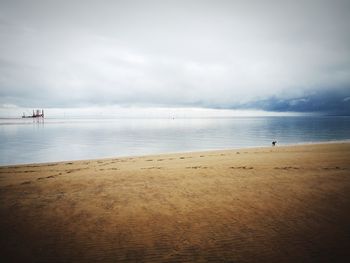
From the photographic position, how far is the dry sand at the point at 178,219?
6168 mm

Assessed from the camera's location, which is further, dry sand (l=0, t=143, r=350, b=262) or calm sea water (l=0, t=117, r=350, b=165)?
calm sea water (l=0, t=117, r=350, b=165)

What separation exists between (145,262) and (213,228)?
267cm

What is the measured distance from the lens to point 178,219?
809 centimetres

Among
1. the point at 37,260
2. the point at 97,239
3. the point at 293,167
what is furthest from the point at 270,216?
the point at 293,167

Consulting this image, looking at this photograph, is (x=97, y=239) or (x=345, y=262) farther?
(x=97, y=239)

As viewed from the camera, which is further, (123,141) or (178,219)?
(123,141)

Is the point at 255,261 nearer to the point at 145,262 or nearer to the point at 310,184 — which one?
the point at 145,262

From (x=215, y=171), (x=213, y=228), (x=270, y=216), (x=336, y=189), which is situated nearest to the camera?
(x=213, y=228)

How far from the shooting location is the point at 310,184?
11664mm

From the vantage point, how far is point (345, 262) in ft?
18.5

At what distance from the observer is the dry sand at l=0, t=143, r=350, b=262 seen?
20.2ft

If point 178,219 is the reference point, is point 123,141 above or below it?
below

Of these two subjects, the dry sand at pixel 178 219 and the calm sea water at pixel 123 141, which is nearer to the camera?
the dry sand at pixel 178 219

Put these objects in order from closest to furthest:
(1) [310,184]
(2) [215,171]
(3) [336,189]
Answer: (3) [336,189] → (1) [310,184] → (2) [215,171]
